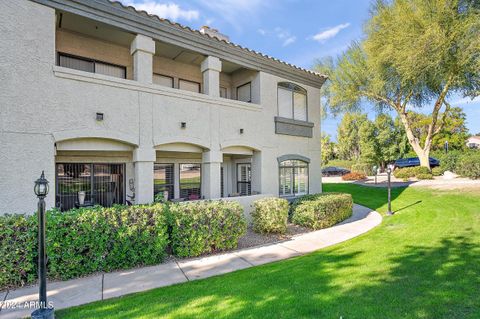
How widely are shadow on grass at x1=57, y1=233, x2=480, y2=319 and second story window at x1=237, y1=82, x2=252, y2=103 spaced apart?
8375 mm

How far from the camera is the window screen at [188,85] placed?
11812 millimetres

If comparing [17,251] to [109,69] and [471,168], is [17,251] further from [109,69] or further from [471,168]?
[471,168]

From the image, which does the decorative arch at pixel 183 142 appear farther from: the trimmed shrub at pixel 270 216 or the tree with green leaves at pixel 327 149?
the tree with green leaves at pixel 327 149

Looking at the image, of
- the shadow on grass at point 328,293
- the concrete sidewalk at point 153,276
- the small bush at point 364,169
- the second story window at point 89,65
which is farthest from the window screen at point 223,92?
the small bush at point 364,169

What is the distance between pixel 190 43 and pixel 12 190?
7205mm

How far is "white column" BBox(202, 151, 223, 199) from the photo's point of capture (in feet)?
34.2

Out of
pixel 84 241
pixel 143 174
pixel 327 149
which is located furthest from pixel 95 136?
pixel 327 149

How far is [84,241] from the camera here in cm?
600

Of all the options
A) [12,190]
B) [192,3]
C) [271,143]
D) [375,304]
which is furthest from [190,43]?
[375,304]

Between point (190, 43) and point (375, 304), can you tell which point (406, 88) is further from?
point (375, 304)

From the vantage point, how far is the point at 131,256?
6.50m

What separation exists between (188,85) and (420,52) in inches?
637

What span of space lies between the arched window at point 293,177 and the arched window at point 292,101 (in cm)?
235

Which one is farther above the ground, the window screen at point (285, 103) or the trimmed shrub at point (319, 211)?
the window screen at point (285, 103)
